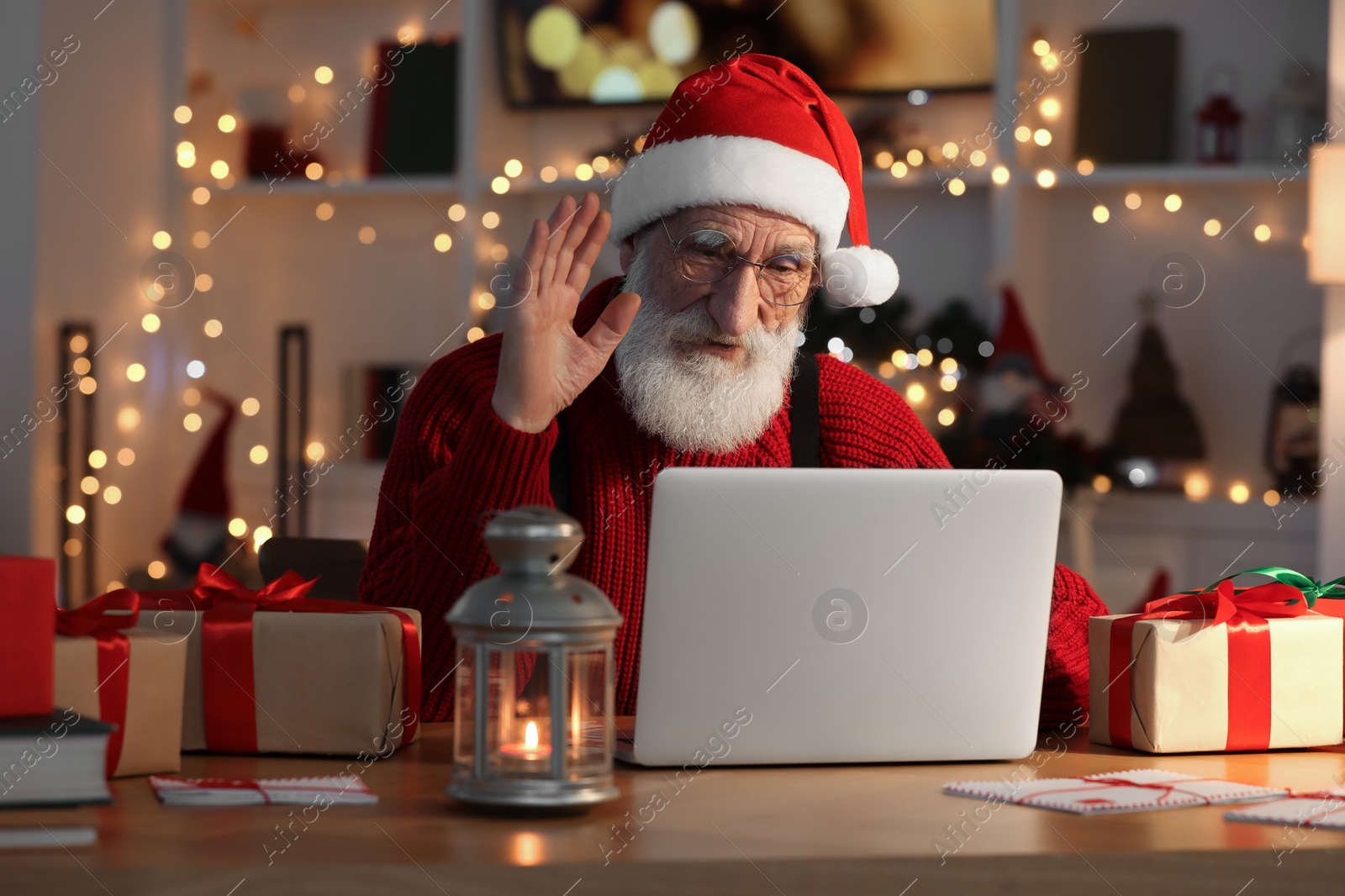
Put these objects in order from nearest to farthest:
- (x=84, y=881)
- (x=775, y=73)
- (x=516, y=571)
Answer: (x=84, y=881)
(x=516, y=571)
(x=775, y=73)

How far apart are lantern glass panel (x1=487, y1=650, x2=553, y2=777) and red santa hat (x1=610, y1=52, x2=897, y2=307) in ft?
2.97

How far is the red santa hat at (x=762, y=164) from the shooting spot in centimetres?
170

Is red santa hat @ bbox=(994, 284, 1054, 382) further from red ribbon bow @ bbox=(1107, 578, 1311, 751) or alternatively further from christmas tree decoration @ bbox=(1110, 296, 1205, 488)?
red ribbon bow @ bbox=(1107, 578, 1311, 751)

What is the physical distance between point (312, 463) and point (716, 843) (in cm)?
318

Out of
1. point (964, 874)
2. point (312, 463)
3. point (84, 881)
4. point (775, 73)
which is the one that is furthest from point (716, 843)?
point (312, 463)

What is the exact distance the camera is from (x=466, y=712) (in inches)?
36.7

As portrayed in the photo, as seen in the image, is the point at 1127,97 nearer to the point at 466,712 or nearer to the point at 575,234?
Answer: the point at 575,234

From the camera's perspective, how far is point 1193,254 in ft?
11.3

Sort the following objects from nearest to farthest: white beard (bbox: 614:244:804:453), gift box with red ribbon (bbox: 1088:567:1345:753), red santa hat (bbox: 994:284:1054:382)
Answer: gift box with red ribbon (bbox: 1088:567:1345:753) < white beard (bbox: 614:244:804:453) < red santa hat (bbox: 994:284:1054:382)

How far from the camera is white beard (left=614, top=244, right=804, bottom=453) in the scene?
5.38 feet

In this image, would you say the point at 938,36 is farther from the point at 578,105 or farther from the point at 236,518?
the point at 236,518

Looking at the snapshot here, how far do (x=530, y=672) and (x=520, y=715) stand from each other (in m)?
0.03

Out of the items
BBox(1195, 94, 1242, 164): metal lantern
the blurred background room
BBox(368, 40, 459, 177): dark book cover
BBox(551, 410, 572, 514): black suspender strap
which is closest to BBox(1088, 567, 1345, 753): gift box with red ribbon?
BBox(551, 410, 572, 514): black suspender strap

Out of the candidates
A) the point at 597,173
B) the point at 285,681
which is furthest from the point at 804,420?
the point at 597,173
